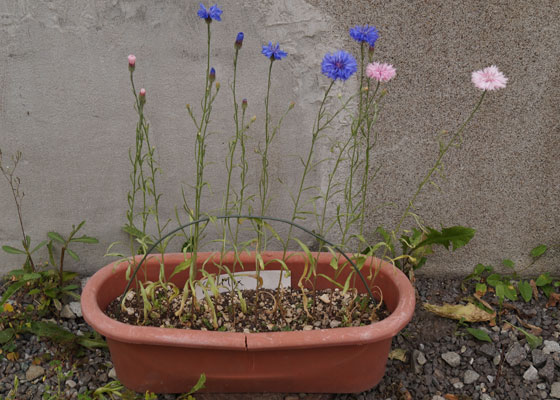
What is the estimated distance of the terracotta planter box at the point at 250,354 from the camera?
55.1 inches

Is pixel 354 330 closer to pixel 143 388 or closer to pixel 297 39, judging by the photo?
pixel 143 388

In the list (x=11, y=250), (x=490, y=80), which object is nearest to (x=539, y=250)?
(x=490, y=80)

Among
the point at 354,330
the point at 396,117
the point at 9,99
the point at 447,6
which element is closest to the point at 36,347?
the point at 9,99

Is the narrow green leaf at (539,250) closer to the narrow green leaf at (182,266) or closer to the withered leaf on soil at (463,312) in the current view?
the withered leaf on soil at (463,312)

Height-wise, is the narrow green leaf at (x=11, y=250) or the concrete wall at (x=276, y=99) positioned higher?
the concrete wall at (x=276, y=99)

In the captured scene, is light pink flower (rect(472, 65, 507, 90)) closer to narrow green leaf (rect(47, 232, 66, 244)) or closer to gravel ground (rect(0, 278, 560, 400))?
gravel ground (rect(0, 278, 560, 400))

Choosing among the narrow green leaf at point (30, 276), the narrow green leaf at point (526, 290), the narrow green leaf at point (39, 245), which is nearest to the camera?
the narrow green leaf at point (30, 276)

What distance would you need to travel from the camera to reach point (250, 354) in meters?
1.45

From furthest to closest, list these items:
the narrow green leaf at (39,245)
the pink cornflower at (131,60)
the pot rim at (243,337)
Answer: the narrow green leaf at (39,245)
the pot rim at (243,337)
the pink cornflower at (131,60)

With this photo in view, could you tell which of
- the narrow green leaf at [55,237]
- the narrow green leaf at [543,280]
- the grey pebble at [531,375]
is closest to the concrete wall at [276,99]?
A: the narrow green leaf at [55,237]

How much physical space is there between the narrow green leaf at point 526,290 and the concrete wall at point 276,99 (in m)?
0.22

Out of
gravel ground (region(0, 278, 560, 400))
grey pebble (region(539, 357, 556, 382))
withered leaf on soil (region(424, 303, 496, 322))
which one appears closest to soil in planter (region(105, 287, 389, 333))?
gravel ground (region(0, 278, 560, 400))

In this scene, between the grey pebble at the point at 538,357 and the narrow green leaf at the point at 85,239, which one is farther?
the narrow green leaf at the point at 85,239

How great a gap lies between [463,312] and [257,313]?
2.50ft
